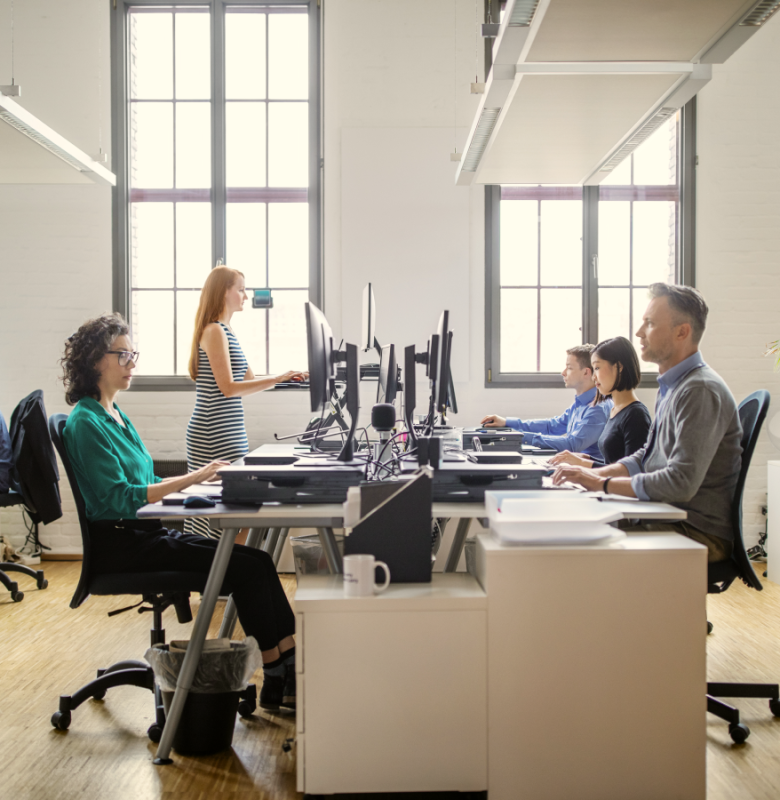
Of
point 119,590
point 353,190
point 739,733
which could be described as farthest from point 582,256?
point 119,590

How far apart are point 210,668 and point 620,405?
69.3 inches

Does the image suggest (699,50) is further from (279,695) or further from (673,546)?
(279,695)

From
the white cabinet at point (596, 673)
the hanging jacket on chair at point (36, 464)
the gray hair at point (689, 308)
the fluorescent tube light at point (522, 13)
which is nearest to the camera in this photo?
the white cabinet at point (596, 673)

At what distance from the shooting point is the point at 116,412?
2.40 m

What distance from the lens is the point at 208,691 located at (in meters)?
2.03

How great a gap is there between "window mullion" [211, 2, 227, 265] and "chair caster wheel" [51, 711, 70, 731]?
301 centimetres

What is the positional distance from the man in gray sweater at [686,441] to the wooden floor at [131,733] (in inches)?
22.0

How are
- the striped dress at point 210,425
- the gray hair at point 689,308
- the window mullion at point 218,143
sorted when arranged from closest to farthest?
the gray hair at point 689,308
the striped dress at point 210,425
the window mullion at point 218,143

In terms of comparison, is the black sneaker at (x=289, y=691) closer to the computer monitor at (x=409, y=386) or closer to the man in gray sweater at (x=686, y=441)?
the computer monitor at (x=409, y=386)

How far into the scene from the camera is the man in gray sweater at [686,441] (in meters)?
1.99

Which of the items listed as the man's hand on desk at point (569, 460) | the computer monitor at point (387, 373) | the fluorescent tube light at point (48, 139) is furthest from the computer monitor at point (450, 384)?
the fluorescent tube light at point (48, 139)

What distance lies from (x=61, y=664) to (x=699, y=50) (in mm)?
2978

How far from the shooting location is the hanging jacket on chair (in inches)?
137

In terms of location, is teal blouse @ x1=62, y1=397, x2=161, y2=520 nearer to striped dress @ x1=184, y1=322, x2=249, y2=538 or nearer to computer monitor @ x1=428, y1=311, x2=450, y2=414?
computer monitor @ x1=428, y1=311, x2=450, y2=414
